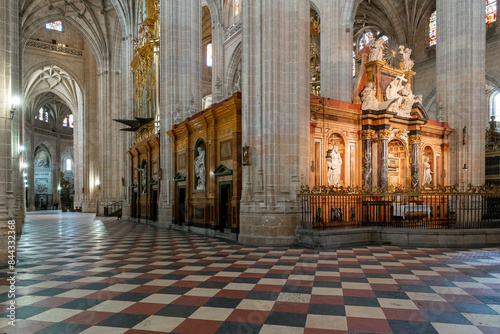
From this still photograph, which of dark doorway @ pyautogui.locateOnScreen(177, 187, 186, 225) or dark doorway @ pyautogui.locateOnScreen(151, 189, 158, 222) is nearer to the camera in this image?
dark doorway @ pyautogui.locateOnScreen(177, 187, 186, 225)

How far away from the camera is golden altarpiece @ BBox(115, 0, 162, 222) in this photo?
20.0 metres

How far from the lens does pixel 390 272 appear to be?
6566 mm

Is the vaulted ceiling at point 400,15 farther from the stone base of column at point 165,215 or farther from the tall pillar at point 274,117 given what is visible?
the stone base of column at point 165,215

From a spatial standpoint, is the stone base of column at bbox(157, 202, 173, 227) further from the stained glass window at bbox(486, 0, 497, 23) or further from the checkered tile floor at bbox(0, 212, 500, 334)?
the stained glass window at bbox(486, 0, 497, 23)

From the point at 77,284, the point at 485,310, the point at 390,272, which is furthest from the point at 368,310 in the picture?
the point at 77,284

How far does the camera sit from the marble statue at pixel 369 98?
13.9 m

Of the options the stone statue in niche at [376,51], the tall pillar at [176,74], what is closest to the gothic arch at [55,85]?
the tall pillar at [176,74]

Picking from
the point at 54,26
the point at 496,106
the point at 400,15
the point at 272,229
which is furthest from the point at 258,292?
the point at 54,26

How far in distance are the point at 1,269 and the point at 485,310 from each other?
8296 millimetres

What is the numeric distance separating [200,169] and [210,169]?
84cm

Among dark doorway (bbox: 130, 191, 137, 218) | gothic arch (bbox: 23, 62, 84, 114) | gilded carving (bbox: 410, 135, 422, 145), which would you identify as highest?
gothic arch (bbox: 23, 62, 84, 114)

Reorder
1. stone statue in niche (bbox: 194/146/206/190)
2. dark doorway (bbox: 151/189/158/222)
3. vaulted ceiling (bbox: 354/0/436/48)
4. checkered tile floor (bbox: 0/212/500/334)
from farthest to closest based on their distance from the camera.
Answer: vaulted ceiling (bbox: 354/0/436/48)
dark doorway (bbox: 151/189/158/222)
stone statue in niche (bbox: 194/146/206/190)
checkered tile floor (bbox: 0/212/500/334)

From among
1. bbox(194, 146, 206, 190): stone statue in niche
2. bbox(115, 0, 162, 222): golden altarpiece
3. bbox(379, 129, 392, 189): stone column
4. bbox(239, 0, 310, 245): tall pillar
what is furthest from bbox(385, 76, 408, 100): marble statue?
bbox(115, 0, 162, 222): golden altarpiece

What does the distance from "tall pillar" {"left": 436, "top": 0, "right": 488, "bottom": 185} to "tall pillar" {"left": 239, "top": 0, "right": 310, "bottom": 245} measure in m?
8.91
